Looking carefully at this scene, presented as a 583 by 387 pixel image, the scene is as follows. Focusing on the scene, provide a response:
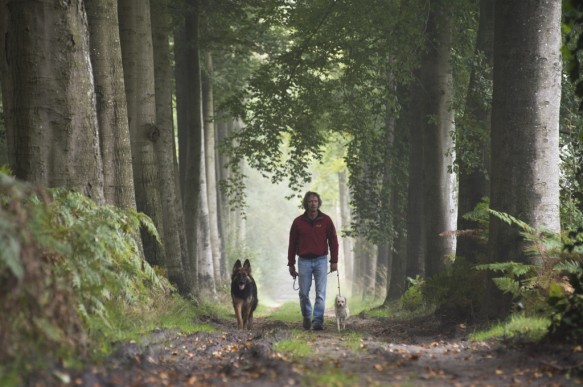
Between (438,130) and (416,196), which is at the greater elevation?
(438,130)

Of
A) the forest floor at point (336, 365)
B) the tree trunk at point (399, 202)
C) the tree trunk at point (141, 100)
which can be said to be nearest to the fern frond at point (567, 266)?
the forest floor at point (336, 365)

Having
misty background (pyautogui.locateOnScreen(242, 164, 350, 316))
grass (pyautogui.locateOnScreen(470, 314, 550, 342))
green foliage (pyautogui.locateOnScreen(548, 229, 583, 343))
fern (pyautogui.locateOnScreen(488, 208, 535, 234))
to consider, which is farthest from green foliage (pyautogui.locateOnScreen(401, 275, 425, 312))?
misty background (pyautogui.locateOnScreen(242, 164, 350, 316))

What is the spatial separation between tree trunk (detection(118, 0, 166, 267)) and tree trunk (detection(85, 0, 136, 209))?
5.88 ft

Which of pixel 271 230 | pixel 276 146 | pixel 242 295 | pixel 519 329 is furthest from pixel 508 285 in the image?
pixel 271 230

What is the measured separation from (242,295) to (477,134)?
542 cm

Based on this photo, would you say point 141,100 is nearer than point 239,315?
Yes

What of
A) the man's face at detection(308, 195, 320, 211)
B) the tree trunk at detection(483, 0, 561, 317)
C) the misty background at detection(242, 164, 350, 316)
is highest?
the tree trunk at detection(483, 0, 561, 317)

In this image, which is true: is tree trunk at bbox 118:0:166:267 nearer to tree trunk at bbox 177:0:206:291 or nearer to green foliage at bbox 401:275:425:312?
green foliage at bbox 401:275:425:312

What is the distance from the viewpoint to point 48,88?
8.73m

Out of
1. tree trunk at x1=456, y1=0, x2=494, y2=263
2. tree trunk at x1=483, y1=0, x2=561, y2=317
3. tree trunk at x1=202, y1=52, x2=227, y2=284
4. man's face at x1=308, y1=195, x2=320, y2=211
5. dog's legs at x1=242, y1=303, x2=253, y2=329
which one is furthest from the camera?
tree trunk at x1=202, y1=52, x2=227, y2=284

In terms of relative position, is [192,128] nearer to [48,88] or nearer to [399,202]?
[399,202]

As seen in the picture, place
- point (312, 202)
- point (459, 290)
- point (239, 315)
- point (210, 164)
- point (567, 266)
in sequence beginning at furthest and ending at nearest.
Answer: point (210, 164) → point (239, 315) → point (312, 202) → point (459, 290) → point (567, 266)

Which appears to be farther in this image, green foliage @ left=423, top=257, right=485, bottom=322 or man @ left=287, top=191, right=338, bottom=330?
man @ left=287, top=191, right=338, bottom=330

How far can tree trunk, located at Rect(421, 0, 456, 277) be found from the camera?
1722 centimetres
